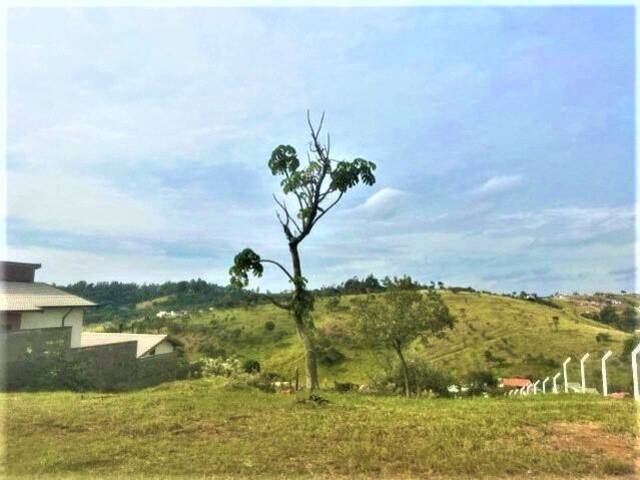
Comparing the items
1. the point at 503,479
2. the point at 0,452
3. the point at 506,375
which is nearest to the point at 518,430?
the point at 503,479

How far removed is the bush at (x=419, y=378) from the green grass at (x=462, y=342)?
8828mm

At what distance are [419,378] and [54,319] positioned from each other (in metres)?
16.8

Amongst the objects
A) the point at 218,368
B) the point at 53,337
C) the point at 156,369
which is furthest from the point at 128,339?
the point at 53,337

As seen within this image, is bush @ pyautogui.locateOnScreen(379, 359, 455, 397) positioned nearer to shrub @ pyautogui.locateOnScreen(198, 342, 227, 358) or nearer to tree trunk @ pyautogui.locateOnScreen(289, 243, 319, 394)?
tree trunk @ pyautogui.locateOnScreen(289, 243, 319, 394)

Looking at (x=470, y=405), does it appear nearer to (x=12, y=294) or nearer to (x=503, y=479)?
(x=503, y=479)

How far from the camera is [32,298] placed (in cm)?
1966

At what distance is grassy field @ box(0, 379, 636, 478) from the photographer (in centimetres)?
537

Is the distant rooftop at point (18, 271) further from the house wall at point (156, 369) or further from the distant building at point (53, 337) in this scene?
the house wall at point (156, 369)

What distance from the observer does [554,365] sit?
40906 millimetres

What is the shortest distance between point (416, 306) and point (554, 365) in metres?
23.8

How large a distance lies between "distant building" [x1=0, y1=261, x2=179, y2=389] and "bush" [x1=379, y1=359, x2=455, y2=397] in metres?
11.4

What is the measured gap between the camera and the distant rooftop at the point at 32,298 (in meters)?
18.1

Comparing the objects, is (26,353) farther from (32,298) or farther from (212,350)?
(212,350)

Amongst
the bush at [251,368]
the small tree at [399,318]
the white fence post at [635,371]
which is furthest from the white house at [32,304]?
→ the white fence post at [635,371]
